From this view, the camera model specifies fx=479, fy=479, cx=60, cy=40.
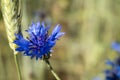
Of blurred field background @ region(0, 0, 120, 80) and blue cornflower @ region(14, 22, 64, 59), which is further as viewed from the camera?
blurred field background @ region(0, 0, 120, 80)

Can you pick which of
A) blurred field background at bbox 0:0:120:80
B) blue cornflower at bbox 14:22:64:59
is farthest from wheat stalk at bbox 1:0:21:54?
blurred field background at bbox 0:0:120:80

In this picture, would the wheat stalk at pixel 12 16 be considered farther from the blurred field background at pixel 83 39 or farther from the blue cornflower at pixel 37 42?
the blurred field background at pixel 83 39

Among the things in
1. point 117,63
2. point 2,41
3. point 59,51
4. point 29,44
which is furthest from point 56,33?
point 59,51

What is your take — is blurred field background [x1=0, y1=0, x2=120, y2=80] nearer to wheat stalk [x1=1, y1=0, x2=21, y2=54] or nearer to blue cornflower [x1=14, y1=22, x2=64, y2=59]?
blue cornflower [x1=14, y1=22, x2=64, y2=59]

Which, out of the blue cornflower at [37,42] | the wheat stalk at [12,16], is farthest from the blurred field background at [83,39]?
the wheat stalk at [12,16]

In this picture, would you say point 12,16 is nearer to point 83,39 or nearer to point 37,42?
point 37,42

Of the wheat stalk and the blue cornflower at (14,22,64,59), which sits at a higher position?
the wheat stalk
